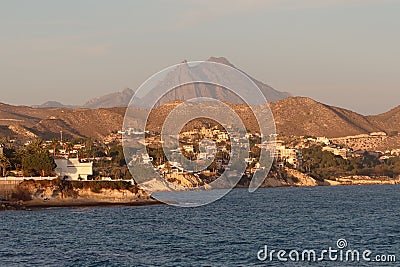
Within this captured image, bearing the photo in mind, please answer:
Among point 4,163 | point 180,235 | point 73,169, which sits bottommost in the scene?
point 180,235

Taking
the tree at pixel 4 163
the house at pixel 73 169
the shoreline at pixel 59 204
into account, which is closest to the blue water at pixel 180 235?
the shoreline at pixel 59 204

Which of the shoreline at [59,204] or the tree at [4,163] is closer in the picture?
A: the shoreline at [59,204]

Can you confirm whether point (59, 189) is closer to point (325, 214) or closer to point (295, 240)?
point (325, 214)

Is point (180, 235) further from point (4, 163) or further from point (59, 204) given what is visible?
point (4, 163)

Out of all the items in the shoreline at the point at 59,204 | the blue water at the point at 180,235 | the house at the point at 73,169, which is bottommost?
the blue water at the point at 180,235

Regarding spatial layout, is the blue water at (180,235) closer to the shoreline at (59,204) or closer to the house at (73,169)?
the shoreline at (59,204)

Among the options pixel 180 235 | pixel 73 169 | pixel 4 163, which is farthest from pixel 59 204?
pixel 180 235

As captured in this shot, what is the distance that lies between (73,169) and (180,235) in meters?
70.4

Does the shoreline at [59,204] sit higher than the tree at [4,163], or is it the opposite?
the tree at [4,163]

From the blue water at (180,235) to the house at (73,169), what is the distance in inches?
1164

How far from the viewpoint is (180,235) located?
7700cm

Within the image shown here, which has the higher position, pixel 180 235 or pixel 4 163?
pixel 4 163

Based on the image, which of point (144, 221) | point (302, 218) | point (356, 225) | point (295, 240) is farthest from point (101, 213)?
point (295, 240)

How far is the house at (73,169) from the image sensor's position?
14350cm
